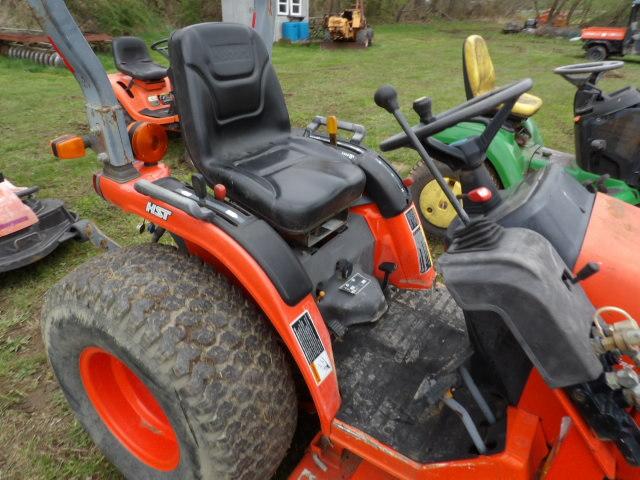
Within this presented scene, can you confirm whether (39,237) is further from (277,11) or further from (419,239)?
(277,11)

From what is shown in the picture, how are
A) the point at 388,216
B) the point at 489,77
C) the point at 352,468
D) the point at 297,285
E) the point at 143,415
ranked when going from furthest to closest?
the point at 489,77, the point at 388,216, the point at 143,415, the point at 352,468, the point at 297,285

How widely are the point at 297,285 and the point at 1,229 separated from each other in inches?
79.7

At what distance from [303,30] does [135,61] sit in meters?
8.92

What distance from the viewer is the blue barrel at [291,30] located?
1283 centimetres

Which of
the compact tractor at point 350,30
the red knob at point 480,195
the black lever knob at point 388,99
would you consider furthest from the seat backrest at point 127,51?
the compact tractor at point 350,30

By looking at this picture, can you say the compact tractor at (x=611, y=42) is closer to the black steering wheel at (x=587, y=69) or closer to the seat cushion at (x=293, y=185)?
the black steering wheel at (x=587, y=69)

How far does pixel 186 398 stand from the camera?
1283mm

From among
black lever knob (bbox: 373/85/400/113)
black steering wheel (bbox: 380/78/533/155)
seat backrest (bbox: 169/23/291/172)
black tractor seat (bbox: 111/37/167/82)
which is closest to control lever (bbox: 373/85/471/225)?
black lever knob (bbox: 373/85/400/113)

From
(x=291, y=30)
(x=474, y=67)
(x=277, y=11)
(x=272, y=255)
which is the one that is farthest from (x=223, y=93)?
(x=291, y=30)

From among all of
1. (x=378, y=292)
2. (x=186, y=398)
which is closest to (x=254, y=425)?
(x=186, y=398)

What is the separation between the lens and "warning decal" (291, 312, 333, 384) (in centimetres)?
140

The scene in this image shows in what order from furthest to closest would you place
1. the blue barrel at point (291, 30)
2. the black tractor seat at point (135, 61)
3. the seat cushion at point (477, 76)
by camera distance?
the blue barrel at point (291, 30) < the black tractor seat at point (135, 61) < the seat cushion at point (477, 76)

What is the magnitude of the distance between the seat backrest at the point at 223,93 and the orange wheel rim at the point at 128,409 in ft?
2.69

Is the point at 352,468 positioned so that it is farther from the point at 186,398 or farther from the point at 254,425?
the point at 186,398
